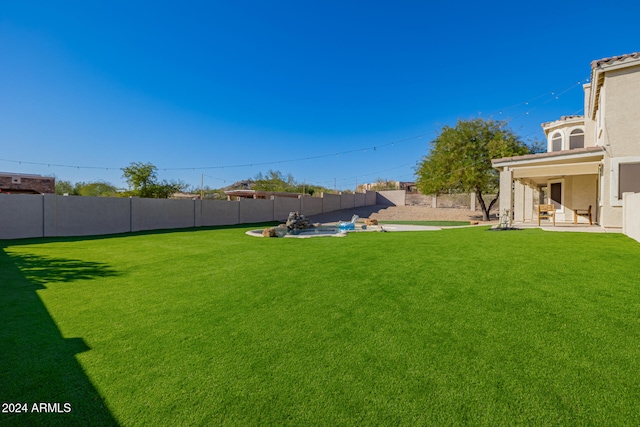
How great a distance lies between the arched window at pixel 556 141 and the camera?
14.7 m

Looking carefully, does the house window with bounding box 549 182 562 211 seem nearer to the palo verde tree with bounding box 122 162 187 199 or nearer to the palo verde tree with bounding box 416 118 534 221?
the palo verde tree with bounding box 416 118 534 221

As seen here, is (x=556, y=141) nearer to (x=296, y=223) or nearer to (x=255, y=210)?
(x=296, y=223)

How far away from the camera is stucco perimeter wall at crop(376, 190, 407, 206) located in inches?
1307

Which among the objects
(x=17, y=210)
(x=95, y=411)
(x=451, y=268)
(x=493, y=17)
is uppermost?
(x=493, y=17)

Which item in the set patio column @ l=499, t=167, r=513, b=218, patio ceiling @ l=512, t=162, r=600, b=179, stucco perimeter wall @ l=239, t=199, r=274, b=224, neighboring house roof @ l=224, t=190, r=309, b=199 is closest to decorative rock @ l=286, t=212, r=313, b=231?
stucco perimeter wall @ l=239, t=199, r=274, b=224

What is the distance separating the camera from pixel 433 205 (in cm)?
2986

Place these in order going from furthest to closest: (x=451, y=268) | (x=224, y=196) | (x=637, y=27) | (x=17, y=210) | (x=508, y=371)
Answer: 1. (x=224, y=196)
2. (x=17, y=210)
3. (x=637, y=27)
4. (x=451, y=268)
5. (x=508, y=371)

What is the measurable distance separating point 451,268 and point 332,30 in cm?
1658

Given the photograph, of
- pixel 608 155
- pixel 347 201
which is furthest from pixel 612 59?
pixel 347 201

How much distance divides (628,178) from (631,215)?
7.23ft

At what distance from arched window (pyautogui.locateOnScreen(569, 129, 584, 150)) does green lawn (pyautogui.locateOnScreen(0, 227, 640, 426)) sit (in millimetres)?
11949

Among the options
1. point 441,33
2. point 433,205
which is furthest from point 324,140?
point 441,33

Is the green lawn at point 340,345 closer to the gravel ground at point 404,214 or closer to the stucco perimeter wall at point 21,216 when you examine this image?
the stucco perimeter wall at point 21,216

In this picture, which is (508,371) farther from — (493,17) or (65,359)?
(493,17)
